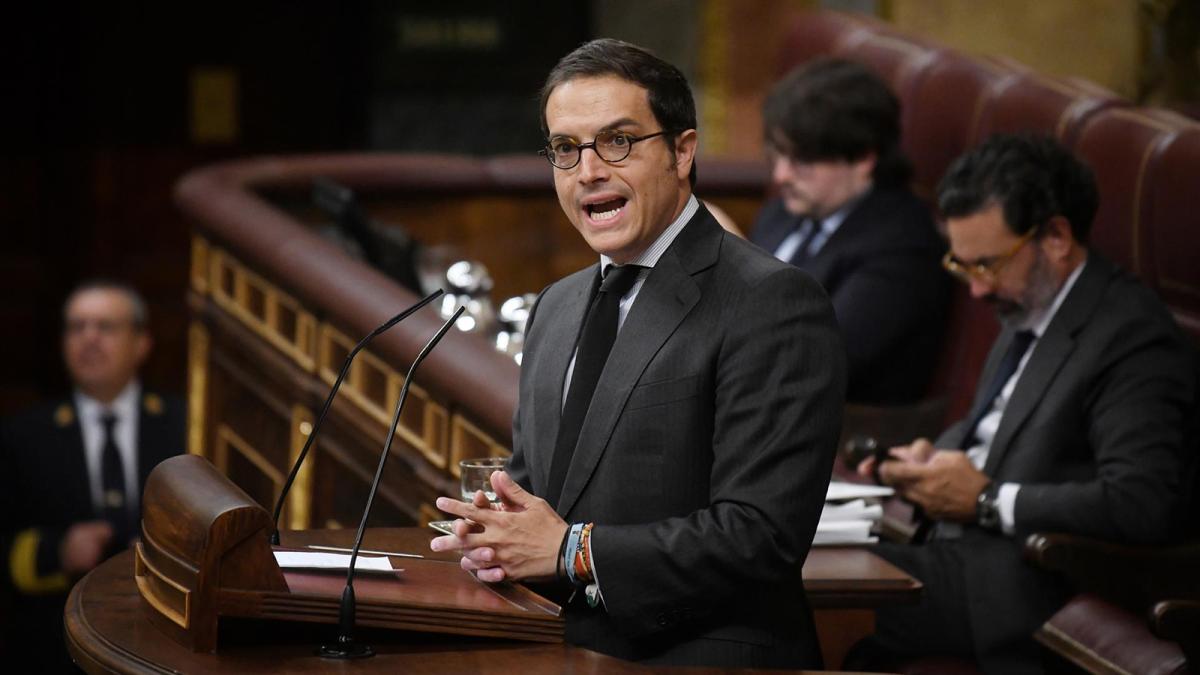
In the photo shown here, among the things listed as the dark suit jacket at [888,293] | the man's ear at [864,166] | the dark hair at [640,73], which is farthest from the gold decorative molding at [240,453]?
the dark hair at [640,73]

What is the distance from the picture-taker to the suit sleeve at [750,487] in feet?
6.64

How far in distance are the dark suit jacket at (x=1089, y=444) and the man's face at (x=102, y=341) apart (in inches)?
108

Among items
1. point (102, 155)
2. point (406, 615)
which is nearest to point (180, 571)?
point (406, 615)

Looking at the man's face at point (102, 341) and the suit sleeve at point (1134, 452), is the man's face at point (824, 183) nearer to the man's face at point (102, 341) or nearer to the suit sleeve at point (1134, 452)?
the suit sleeve at point (1134, 452)

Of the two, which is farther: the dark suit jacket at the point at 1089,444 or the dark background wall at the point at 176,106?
the dark background wall at the point at 176,106

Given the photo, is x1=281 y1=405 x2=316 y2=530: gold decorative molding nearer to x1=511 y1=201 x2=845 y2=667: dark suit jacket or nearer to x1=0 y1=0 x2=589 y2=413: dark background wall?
x1=511 y1=201 x2=845 y2=667: dark suit jacket

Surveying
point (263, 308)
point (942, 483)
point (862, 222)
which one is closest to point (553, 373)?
point (942, 483)

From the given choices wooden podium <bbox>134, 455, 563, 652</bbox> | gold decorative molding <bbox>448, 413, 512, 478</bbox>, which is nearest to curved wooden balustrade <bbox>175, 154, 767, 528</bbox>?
gold decorative molding <bbox>448, 413, 512, 478</bbox>

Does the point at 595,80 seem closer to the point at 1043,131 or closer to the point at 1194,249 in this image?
the point at 1194,249

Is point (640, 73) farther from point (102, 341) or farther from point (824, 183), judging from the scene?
point (102, 341)

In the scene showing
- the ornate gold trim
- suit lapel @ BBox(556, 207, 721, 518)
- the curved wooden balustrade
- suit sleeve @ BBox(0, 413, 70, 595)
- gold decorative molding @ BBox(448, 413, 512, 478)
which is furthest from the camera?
the ornate gold trim

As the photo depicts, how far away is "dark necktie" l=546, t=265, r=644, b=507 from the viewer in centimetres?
219

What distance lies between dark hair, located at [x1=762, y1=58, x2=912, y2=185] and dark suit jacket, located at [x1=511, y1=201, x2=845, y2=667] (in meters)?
2.08

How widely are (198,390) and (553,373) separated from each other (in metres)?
3.23
